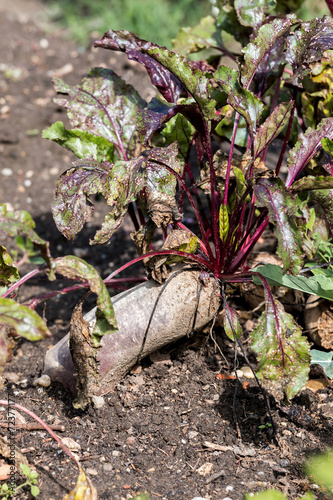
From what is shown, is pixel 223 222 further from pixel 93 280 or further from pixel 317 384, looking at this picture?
pixel 317 384

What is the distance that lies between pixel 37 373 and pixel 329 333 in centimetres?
129

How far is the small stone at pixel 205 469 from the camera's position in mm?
1781

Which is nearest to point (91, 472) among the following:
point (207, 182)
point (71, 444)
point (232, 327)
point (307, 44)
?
point (71, 444)

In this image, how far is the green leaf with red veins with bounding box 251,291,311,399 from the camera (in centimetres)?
181

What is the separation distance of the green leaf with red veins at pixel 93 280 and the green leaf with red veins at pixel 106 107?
83 centimetres

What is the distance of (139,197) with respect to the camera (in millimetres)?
2115

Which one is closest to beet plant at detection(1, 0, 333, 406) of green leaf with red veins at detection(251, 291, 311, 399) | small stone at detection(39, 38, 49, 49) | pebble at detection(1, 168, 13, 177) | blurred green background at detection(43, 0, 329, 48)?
green leaf with red veins at detection(251, 291, 311, 399)

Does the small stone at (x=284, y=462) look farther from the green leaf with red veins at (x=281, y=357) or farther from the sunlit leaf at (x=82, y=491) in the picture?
the sunlit leaf at (x=82, y=491)

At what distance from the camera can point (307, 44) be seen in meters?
2.13

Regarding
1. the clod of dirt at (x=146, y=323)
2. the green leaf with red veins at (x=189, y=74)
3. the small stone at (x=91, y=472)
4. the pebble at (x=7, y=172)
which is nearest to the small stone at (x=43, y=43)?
the pebble at (x=7, y=172)

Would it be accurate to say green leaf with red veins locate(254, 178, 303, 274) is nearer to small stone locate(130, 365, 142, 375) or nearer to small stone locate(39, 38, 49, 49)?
small stone locate(130, 365, 142, 375)

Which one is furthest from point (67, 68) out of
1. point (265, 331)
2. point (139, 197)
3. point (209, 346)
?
point (265, 331)

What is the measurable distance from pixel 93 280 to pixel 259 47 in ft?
3.89

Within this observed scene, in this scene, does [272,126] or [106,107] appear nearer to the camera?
[272,126]
